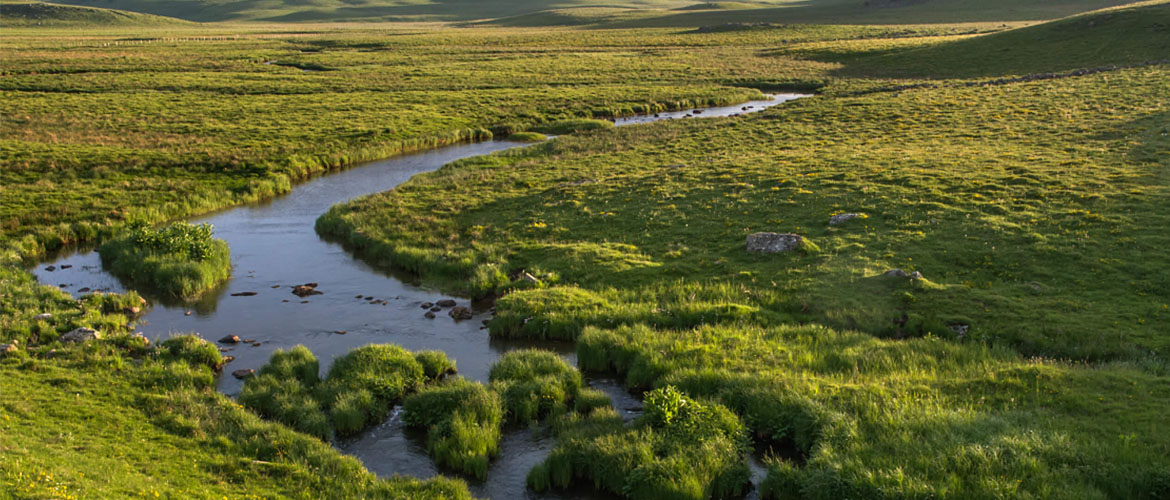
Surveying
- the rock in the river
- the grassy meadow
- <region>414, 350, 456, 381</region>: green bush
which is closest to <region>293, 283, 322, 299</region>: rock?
the rock in the river

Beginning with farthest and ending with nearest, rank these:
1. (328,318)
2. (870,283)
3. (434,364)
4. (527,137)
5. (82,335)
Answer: (527,137) → (328,318) → (870,283) → (82,335) → (434,364)

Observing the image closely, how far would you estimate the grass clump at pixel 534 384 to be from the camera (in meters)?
17.2

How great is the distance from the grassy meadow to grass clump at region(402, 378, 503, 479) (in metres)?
0.06

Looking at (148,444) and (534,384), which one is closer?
(148,444)

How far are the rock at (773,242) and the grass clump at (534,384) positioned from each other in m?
9.91

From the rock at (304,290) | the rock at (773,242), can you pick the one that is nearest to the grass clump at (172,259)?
the rock at (304,290)

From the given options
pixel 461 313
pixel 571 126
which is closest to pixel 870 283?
pixel 461 313

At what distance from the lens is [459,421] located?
16.0 metres

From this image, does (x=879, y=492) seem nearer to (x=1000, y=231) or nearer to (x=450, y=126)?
(x=1000, y=231)

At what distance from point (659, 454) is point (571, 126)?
160 feet

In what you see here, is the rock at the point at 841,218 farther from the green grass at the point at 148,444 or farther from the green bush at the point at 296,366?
the green grass at the point at 148,444

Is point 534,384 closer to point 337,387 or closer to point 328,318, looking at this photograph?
point 337,387

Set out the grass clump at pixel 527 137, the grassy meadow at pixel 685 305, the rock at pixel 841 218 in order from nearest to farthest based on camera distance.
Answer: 1. the grassy meadow at pixel 685 305
2. the rock at pixel 841 218
3. the grass clump at pixel 527 137

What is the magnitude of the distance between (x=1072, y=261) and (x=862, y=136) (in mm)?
26861
